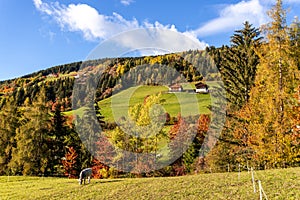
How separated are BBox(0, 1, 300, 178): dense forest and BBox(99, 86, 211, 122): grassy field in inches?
83.7

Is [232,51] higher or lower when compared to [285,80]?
higher

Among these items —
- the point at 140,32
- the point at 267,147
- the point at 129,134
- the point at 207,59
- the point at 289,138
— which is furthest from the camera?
the point at 207,59

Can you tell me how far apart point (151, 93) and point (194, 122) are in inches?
408

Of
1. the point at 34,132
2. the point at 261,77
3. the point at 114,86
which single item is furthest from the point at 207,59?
the point at 261,77

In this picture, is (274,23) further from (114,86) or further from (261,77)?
(114,86)

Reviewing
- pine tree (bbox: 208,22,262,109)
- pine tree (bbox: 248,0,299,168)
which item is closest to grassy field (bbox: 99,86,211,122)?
pine tree (bbox: 208,22,262,109)

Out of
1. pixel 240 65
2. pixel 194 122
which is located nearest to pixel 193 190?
pixel 240 65

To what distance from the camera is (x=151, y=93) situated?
59906 mm

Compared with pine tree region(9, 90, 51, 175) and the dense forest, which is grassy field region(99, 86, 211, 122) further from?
pine tree region(9, 90, 51, 175)

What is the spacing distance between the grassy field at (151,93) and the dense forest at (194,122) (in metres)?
2.13

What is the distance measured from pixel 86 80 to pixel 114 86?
634 centimetres

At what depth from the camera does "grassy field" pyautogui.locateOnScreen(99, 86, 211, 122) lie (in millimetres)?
50062

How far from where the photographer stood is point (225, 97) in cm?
4081

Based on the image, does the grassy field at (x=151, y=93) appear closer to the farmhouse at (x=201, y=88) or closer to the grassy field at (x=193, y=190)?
the farmhouse at (x=201, y=88)
